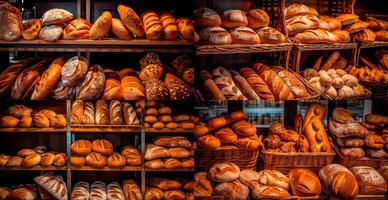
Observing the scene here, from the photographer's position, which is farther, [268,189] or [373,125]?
[373,125]

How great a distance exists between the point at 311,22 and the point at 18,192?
1953 millimetres

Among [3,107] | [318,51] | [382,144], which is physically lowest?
[382,144]

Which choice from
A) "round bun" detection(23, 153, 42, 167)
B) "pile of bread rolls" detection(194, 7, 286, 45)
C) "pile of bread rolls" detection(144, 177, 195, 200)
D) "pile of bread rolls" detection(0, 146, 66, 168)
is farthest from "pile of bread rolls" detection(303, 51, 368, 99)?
"round bun" detection(23, 153, 42, 167)

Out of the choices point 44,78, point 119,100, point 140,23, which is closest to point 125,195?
point 119,100

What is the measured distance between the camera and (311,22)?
9.05 ft

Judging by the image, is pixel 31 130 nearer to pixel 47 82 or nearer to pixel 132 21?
pixel 47 82

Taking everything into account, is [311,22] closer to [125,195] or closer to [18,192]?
[125,195]

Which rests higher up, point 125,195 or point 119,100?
point 119,100

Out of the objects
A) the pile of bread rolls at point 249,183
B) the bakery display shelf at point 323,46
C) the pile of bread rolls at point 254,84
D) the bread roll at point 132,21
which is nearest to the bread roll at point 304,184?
the pile of bread rolls at point 249,183

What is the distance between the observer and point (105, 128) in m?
2.80

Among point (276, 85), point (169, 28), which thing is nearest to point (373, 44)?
point (276, 85)

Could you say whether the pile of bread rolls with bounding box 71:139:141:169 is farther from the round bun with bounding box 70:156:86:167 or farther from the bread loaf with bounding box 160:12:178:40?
the bread loaf with bounding box 160:12:178:40

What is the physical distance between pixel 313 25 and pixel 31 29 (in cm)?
159

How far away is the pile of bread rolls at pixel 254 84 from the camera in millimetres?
2643
